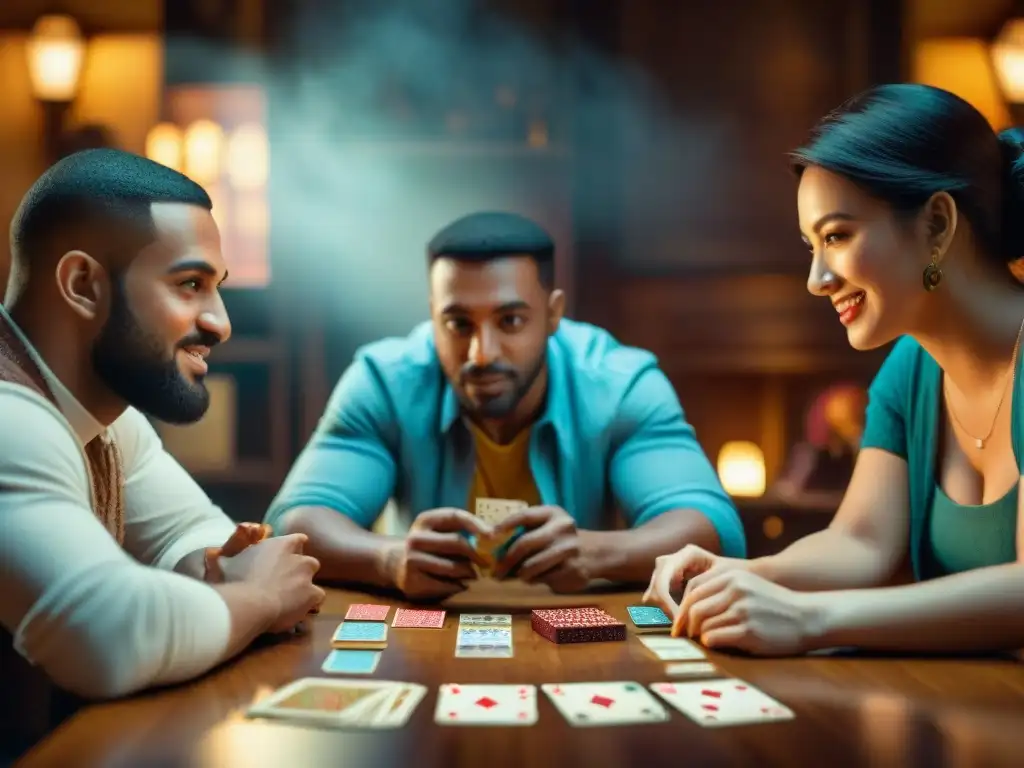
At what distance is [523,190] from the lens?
2.27 metres

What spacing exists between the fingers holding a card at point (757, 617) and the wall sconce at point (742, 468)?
3.16ft

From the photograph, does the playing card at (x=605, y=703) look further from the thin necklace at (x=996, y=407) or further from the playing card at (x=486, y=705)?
the thin necklace at (x=996, y=407)

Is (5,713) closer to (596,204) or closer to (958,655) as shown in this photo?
(958,655)

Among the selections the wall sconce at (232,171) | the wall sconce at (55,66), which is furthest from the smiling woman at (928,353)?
the wall sconce at (55,66)

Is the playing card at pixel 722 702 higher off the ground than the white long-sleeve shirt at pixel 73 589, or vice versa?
the white long-sleeve shirt at pixel 73 589

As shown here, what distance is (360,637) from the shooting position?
4.10 feet

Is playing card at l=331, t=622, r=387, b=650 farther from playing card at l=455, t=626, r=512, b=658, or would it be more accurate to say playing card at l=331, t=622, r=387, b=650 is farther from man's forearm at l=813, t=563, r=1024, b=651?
man's forearm at l=813, t=563, r=1024, b=651

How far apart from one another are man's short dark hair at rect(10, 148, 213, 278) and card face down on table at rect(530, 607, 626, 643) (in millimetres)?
700

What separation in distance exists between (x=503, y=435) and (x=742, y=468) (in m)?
0.64

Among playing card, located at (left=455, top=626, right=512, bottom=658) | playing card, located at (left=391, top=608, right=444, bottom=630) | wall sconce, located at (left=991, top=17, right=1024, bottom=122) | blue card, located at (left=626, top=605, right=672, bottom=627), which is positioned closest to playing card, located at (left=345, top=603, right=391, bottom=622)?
playing card, located at (left=391, top=608, right=444, bottom=630)

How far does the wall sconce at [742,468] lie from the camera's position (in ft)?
7.23

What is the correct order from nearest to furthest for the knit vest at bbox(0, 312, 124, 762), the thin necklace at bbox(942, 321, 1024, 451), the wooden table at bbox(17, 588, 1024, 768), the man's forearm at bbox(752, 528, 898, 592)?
the wooden table at bbox(17, 588, 1024, 768)
the knit vest at bbox(0, 312, 124, 762)
the thin necklace at bbox(942, 321, 1024, 451)
the man's forearm at bbox(752, 528, 898, 592)

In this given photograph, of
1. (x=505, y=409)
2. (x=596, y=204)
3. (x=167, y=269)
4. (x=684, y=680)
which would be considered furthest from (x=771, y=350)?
(x=167, y=269)

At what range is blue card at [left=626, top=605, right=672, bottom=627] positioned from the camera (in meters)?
1.34
